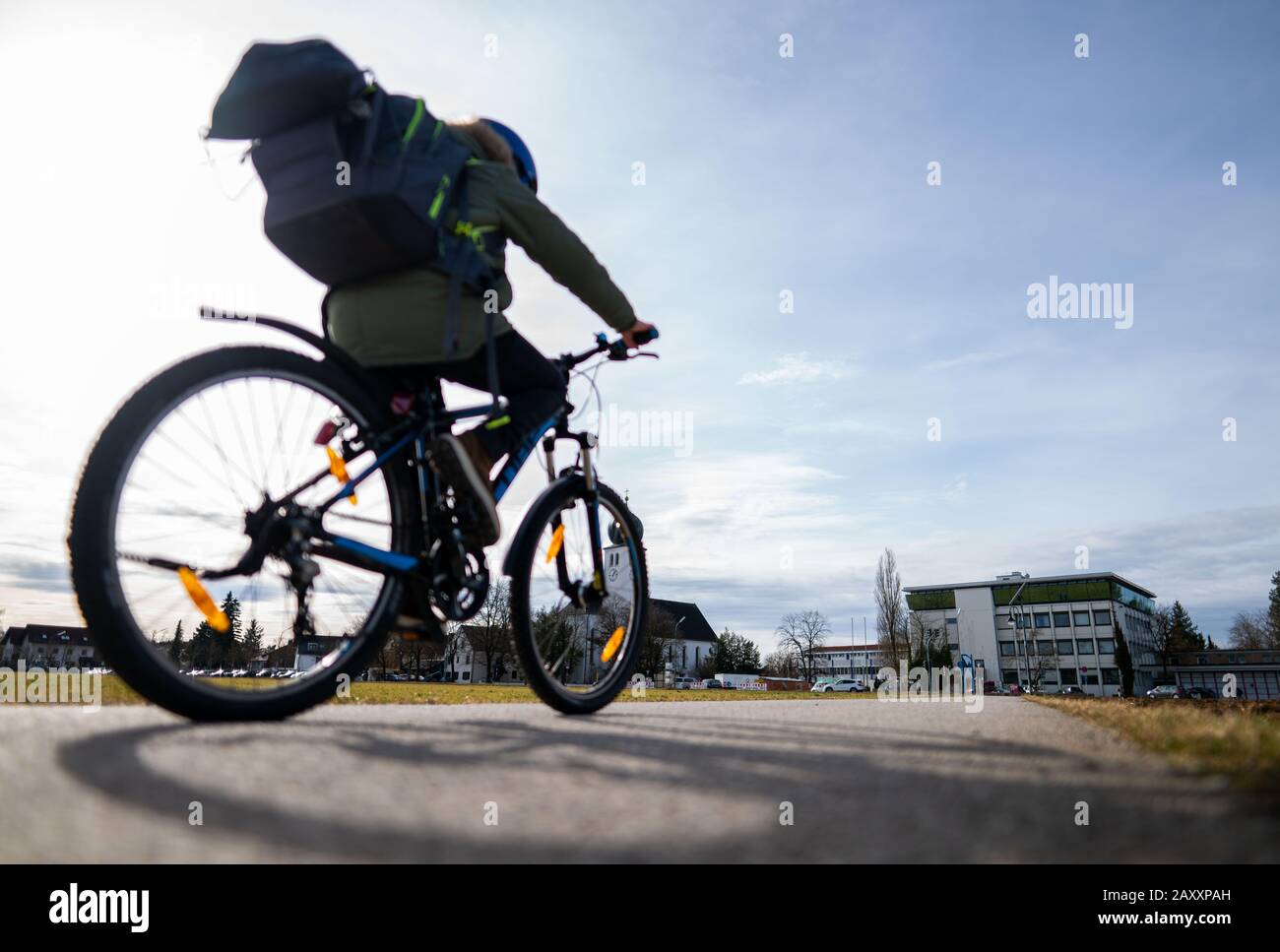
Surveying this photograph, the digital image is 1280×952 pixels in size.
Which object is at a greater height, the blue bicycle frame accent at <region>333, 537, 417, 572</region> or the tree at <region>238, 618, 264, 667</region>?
the blue bicycle frame accent at <region>333, 537, 417, 572</region>

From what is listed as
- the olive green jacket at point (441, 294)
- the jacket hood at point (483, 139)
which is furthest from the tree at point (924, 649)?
the jacket hood at point (483, 139)

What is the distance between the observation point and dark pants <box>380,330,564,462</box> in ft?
9.78

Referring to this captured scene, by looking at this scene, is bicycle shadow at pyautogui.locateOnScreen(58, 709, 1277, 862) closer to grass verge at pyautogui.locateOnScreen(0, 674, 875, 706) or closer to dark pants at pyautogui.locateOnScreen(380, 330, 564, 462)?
grass verge at pyautogui.locateOnScreen(0, 674, 875, 706)

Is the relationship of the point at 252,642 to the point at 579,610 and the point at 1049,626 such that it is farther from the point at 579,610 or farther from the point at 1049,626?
the point at 1049,626

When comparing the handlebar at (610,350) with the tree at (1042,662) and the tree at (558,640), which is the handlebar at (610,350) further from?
the tree at (1042,662)

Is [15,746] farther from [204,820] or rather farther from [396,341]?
[396,341]

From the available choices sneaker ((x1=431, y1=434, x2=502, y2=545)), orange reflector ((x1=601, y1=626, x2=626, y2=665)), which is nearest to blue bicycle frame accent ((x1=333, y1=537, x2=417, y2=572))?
sneaker ((x1=431, y1=434, x2=502, y2=545))

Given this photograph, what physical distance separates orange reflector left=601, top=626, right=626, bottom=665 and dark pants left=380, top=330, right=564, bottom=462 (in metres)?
1.26

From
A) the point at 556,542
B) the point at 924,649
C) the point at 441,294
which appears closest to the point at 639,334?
the point at 556,542

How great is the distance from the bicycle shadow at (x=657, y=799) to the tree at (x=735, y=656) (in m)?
93.6

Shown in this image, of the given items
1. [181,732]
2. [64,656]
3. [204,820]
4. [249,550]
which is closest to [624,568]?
[249,550]

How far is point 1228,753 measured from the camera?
159cm

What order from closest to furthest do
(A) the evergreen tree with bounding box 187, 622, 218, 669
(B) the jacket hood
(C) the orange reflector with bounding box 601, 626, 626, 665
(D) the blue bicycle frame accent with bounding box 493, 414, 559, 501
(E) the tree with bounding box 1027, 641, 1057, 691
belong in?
(A) the evergreen tree with bounding box 187, 622, 218, 669, (B) the jacket hood, (D) the blue bicycle frame accent with bounding box 493, 414, 559, 501, (C) the orange reflector with bounding box 601, 626, 626, 665, (E) the tree with bounding box 1027, 641, 1057, 691
